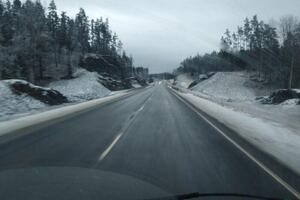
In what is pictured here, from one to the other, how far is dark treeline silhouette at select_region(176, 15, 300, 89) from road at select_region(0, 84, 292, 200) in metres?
47.9

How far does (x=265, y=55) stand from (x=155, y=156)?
90.8m

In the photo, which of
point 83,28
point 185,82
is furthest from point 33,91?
point 185,82

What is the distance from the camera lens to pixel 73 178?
6.86 metres

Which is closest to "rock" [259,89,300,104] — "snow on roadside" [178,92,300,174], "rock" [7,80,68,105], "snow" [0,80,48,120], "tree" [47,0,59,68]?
"rock" [7,80,68,105]

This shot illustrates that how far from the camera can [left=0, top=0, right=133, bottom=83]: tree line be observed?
6184cm

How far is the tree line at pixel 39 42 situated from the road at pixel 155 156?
40.7 m

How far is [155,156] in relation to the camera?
9438 mm

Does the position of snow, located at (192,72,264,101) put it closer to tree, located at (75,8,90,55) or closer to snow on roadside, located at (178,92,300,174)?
tree, located at (75,8,90,55)

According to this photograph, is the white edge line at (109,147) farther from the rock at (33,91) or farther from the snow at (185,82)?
the snow at (185,82)

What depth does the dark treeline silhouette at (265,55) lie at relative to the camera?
65787 millimetres

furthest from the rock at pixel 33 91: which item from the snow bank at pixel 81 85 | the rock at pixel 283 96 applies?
the snow bank at pixel 81 85

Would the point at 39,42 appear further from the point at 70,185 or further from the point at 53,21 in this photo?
the point at 70,185

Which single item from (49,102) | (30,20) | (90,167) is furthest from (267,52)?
(90,167)

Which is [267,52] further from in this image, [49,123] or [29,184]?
[29,184]
